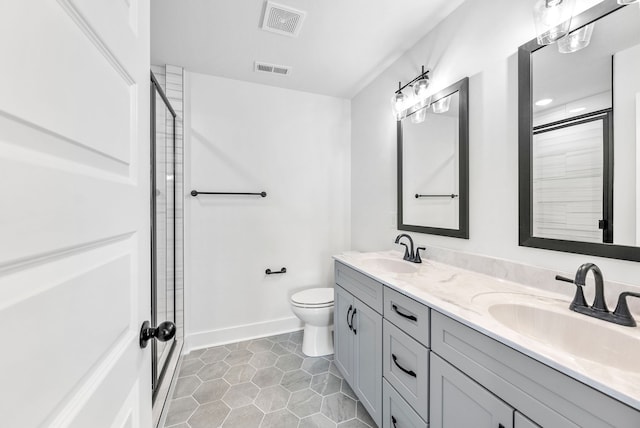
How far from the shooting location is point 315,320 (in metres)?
2.16

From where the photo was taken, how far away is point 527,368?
2.43ft

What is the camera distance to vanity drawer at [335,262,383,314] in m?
1.44

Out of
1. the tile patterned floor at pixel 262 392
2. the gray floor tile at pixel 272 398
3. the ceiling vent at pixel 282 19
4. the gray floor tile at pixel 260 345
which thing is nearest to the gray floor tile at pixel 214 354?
the tile patterned floor at pixel 262 392

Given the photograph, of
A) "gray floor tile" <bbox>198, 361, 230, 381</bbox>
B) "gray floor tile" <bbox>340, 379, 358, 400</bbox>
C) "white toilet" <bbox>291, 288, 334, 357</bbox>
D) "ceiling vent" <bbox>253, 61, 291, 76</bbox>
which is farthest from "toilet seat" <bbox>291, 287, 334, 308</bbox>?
"ceiling vent" <bbox>253, 61, 291, 76</bbox>

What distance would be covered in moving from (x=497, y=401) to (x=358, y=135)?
2.35 meters

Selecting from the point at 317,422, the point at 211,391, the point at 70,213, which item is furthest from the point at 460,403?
the point at 211,391

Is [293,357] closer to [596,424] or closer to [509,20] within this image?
[596,424]

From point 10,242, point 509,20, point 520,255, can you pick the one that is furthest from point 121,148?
point 509,20

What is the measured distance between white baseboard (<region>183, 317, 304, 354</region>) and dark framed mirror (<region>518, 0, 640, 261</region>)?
2.12 m

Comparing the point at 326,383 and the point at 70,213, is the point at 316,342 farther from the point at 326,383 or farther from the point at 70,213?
the point at 70,213

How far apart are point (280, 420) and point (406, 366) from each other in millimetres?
864

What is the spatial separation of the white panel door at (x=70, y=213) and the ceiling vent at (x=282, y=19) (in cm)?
119

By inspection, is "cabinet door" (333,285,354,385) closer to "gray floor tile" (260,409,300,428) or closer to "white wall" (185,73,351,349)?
"gray floor tile" (260,409,300,428)

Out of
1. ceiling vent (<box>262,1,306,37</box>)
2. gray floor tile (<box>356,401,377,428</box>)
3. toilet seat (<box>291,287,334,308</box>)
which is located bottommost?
gray floor tile (<box>356,401,377,428</box>)
